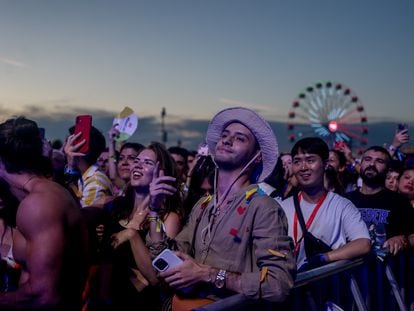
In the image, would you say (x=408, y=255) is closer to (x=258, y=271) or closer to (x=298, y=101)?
(x=258, y=271)

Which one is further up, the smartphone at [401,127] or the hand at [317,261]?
the smartphone at [401,127]

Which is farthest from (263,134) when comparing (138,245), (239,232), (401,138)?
(401,138)

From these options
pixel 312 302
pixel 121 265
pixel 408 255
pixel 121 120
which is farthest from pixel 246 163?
pixel 121 120

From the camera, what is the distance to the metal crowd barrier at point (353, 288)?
2.80 metres

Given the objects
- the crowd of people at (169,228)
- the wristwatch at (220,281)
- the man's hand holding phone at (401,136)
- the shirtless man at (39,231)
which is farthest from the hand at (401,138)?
the shirtless man at (39,231)

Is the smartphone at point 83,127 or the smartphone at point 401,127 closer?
the smartphone at point 83,127

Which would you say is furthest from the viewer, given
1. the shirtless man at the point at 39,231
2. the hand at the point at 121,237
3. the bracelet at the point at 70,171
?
the bracelet at the point at 70,171

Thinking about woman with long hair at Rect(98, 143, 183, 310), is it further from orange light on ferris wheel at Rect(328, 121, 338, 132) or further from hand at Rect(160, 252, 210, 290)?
A: orange light on ferris wheel at Rect(328, 121, 338, 132)

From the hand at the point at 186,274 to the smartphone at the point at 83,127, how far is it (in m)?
1.54

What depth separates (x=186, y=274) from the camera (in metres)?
2.46

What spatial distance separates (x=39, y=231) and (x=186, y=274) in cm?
71

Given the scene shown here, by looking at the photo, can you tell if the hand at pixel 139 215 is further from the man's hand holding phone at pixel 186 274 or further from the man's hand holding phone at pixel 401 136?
the man's hand holding phone at pixel 401 136

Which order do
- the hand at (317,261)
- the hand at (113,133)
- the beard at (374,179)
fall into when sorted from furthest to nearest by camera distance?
1. the hand at (113,133)
2. the beard at (374,179)
3. the hand at (317,261)

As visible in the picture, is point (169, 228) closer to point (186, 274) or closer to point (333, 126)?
point (186, 274)
